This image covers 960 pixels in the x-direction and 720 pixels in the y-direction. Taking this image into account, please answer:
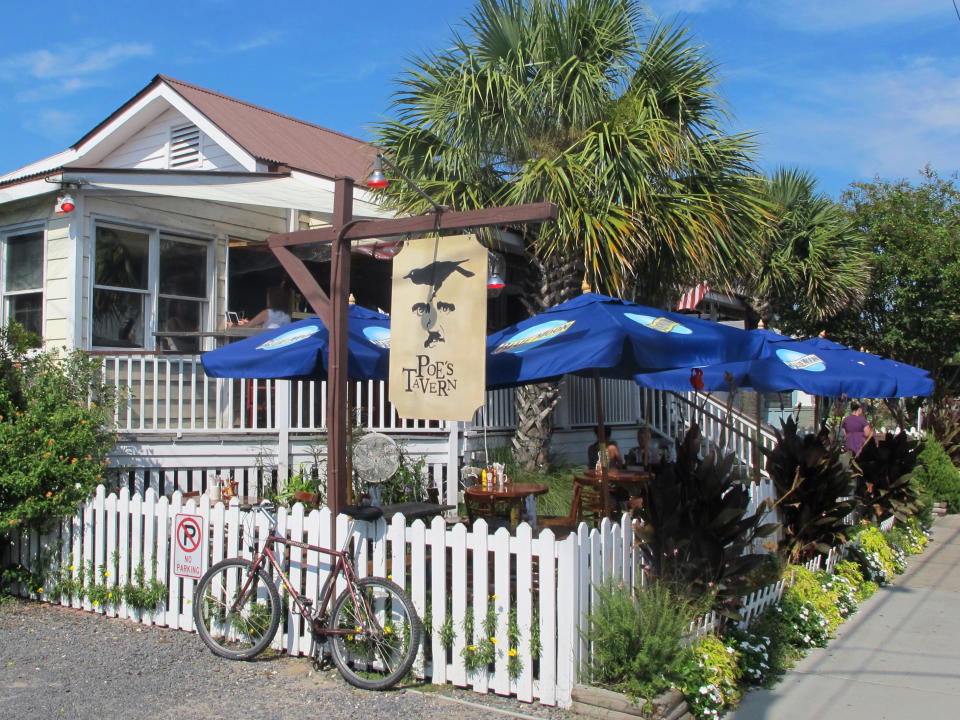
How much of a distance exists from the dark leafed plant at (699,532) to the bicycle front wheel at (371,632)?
1585 millimetres

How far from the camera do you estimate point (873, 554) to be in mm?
8414

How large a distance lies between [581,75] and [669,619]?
→ 7.37 meters

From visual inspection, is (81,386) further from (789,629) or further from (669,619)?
(789,629)

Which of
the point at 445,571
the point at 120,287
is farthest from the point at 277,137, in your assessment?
the point at 445,571

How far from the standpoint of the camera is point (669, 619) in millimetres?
4848

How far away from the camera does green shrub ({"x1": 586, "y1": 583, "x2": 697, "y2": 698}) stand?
15.6ft

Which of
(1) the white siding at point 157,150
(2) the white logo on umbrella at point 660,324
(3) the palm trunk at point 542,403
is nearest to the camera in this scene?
(2) the white logo on umbrella at point 660,324

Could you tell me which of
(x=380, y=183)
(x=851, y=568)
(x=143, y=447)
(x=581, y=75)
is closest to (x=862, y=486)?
(x=851, y=568)

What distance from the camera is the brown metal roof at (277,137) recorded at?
1257 cm

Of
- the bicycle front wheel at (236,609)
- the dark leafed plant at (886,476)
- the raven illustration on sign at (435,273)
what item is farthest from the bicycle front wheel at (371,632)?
the dark leafed plant at (886,476)

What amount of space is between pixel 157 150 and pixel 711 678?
11815 mm

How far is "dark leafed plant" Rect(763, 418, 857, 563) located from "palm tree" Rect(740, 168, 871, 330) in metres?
9.49

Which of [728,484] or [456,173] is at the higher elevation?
[456,173]

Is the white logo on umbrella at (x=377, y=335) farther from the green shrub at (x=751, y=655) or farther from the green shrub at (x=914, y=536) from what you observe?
the green shrub at (x=914, y=536)
